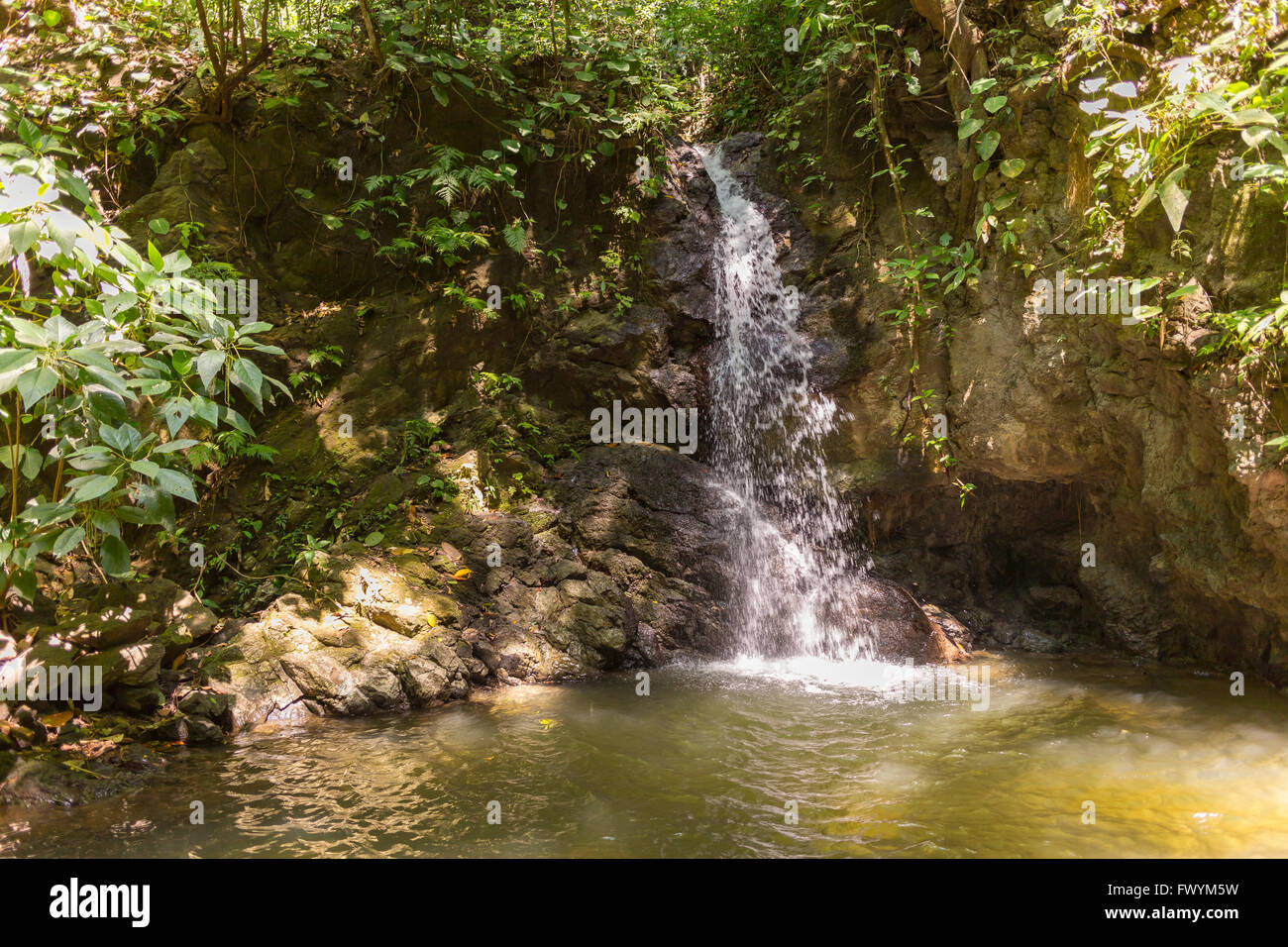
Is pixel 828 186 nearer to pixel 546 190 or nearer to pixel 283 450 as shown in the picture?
pixel 546 190

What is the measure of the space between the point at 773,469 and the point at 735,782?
4430 millimetres

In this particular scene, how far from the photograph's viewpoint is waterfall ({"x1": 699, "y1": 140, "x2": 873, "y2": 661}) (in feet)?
23.6

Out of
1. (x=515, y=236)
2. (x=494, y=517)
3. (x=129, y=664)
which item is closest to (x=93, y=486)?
(x=129, y=664)

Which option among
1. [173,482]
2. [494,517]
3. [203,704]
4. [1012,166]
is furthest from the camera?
[494,517]

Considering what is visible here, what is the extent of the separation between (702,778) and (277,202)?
7.04 m

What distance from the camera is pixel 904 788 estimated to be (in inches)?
153

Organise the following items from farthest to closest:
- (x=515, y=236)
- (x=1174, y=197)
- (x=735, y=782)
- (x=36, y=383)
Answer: (x=515, y=236), (x=1174, y=197), (x=735, y=782), (x=36, y=383)

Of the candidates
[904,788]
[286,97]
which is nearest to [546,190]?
[286,97]

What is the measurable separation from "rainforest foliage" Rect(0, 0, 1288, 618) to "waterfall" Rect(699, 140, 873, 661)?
1.06 metres

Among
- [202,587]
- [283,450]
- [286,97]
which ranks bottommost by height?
[202,587]

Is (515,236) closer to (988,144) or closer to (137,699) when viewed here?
(988,144)

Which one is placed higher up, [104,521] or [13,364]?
[13,364]

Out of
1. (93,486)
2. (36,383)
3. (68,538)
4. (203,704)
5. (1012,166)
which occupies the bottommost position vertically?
(203,704)

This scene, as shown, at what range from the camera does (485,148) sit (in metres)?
8.31
